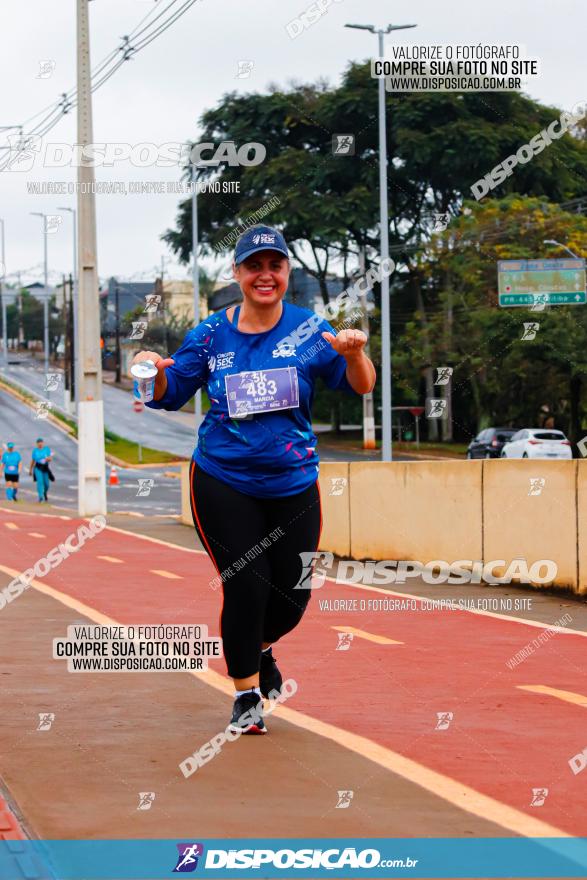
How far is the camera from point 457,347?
2232 inches

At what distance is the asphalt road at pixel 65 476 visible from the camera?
38.3 metres

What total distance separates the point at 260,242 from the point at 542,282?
40104 mm

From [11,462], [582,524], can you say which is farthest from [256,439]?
[11,462]

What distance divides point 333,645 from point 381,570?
6242 mm

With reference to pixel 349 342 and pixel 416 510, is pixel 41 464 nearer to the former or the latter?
pixel 416 510

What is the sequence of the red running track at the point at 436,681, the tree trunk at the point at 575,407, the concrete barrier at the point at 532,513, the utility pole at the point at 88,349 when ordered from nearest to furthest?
the red running track at the point at 436,681 → the concrete barrier at the point at 532,513 → the utility pole at the point at 88,349 → the tree trunk at the point at 575,407

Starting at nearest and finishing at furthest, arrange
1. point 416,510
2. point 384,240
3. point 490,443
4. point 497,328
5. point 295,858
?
point 295,858
point 416,510
point 384,240
point 490,443
point 497,328

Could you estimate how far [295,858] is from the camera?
4234 mm

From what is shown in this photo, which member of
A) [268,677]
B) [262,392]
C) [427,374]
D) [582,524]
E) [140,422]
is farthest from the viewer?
[140,422]

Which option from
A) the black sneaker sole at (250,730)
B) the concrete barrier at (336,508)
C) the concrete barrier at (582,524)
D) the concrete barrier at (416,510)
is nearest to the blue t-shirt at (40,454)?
the concrete barrier at (336,508)

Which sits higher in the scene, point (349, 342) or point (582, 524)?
point (349, 342)

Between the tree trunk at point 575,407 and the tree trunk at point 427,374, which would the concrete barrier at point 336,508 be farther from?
the tree trunk at point 427,374

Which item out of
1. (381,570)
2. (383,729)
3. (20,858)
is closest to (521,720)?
(383,729)

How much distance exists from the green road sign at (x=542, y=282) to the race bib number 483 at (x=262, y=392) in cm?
3837
